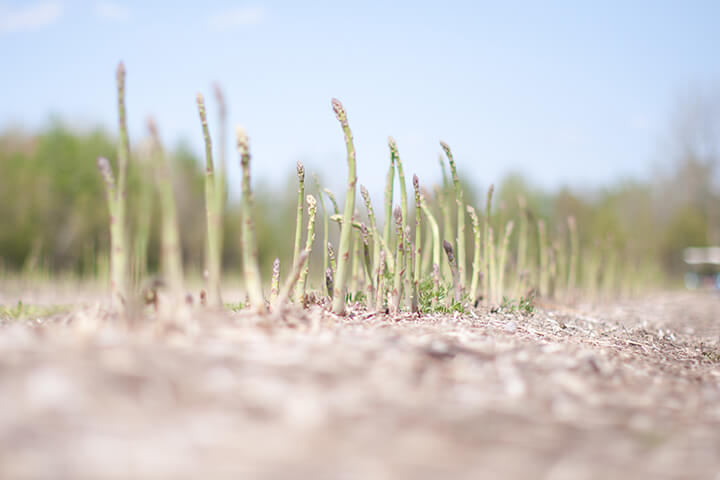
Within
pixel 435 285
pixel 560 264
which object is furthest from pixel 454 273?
pixel 560 264

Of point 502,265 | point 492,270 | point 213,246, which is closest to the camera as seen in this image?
point 213,246

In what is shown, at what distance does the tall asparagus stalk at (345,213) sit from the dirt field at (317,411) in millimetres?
1026

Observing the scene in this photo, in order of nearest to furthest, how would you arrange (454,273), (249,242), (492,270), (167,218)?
(167,218)
(249,242)
(454,273)
(492,270)

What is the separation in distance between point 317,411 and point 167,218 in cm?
109

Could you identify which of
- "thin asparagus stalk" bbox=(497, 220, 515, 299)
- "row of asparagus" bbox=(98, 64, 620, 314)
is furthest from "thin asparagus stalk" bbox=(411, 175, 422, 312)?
"thin asparagus stalk" bbox=(497, 220, 515, 299)

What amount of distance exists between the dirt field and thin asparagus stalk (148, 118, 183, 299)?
195 millimetres

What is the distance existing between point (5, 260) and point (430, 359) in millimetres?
14462

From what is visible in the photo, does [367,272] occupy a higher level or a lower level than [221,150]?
lower

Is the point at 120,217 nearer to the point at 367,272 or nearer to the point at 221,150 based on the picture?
the point at 221,150

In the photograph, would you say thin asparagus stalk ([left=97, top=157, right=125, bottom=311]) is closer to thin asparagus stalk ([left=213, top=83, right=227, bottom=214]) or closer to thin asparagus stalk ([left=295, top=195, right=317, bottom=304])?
thin asparagus stalk ([left=213, top=83, right=227, bottom=214])

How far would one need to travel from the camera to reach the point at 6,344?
1528 mm

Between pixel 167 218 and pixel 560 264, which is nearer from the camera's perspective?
pixel 167 218

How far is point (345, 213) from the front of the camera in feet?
10.4

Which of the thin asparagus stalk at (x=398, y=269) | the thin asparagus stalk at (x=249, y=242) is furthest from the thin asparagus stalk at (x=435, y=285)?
the thin asparagus stalk at (x=249, y=242)
